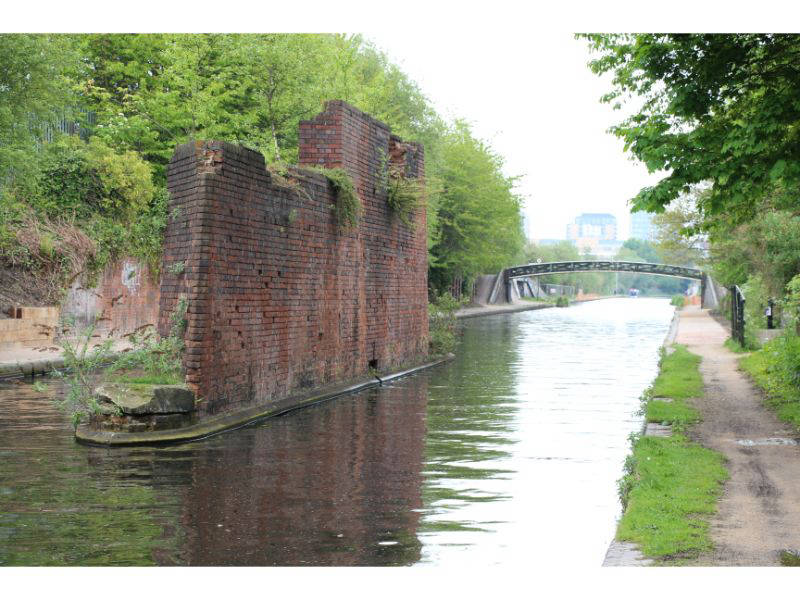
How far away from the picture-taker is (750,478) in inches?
328

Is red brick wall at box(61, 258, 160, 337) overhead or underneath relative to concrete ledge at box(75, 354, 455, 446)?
overhead

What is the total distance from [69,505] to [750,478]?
18.5ft

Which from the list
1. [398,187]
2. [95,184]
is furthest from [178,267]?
[95,184]

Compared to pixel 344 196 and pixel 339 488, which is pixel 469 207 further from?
pixel 339 488

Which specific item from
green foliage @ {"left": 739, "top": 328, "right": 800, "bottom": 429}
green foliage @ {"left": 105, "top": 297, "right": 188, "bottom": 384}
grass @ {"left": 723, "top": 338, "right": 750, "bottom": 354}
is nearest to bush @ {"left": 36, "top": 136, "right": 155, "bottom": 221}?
grass @ {"left": 723, "top": 338, "right": 750, "bottom": 354}

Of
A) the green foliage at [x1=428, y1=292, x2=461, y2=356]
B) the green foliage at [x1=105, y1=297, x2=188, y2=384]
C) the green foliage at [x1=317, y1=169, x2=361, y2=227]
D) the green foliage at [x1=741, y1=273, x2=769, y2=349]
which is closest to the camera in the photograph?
the green foliage at [x1=105, y1=297, x2=188, y2=384]

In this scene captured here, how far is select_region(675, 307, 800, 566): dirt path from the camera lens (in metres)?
6.02

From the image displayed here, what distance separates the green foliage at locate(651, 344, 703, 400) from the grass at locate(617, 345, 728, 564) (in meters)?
2.15

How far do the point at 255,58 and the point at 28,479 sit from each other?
21376 mm

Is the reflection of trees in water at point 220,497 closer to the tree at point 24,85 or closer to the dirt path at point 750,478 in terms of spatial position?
the dirt path at point 750,478

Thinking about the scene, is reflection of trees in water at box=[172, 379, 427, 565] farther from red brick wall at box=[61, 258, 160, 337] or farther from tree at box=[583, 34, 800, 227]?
red brick wall at box=[61, 258, 160, 337]

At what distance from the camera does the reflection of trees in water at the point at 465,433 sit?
8078 mm

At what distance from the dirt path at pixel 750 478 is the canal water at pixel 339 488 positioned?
0.86 meters

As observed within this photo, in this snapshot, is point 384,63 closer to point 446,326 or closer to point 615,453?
point 446,326
